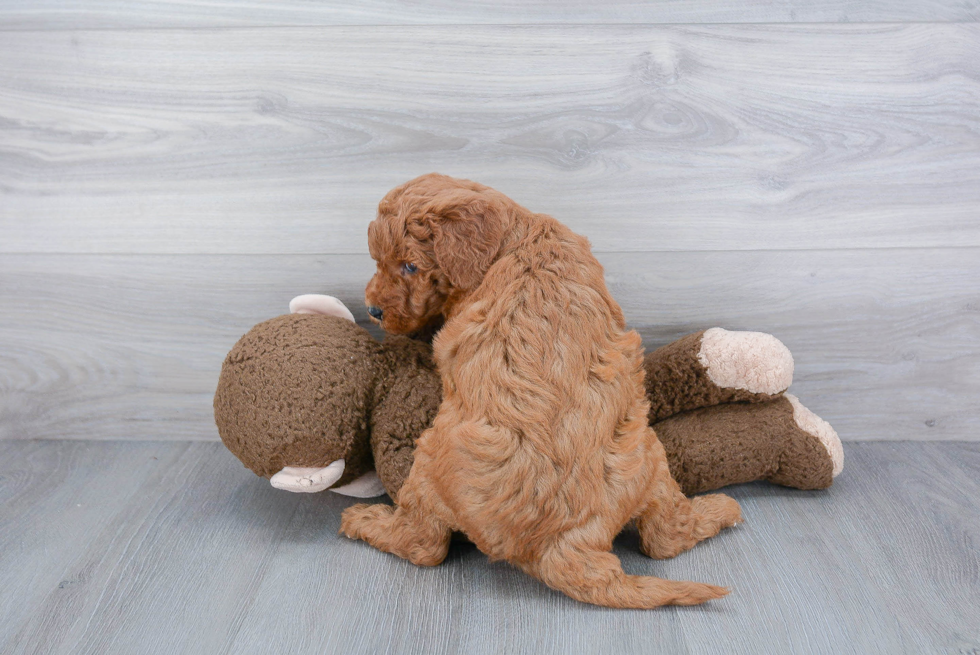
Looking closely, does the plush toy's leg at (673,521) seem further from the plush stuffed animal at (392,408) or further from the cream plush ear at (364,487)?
the cream plush ear at (364,487)

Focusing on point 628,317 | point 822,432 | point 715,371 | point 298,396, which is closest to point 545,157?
point 628,317

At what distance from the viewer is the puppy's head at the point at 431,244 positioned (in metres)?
1.20

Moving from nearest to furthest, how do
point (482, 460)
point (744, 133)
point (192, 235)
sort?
point (482, 460), point (744, 133), point (192, 235)

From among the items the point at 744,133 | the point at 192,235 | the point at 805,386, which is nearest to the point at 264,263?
the point at 192,235

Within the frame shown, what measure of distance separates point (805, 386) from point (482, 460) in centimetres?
95

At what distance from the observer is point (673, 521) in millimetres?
1292

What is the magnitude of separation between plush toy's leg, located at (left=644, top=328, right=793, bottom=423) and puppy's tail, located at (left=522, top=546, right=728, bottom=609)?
457 millimetres

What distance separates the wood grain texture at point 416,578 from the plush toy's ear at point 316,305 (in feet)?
1.34

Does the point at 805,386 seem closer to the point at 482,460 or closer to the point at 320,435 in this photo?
the point at 482,460

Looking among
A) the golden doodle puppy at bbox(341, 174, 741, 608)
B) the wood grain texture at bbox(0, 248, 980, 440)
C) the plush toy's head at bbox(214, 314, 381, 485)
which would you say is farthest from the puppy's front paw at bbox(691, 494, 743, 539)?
the plush toy's head at bbox(214, 314, 381, 485)

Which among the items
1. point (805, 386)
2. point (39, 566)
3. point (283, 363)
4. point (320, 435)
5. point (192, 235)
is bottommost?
point (39, 566)

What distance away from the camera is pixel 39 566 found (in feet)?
4.37

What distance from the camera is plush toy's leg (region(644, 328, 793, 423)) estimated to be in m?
1.46

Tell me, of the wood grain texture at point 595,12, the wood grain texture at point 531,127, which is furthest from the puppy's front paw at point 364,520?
the wood grain texture at point 595,12
